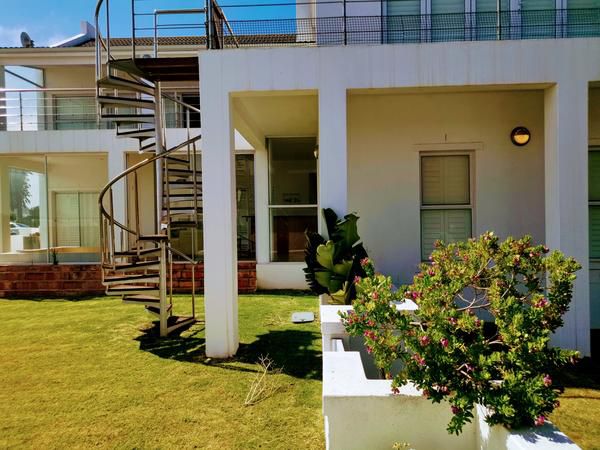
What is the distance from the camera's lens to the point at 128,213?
855 centimetres

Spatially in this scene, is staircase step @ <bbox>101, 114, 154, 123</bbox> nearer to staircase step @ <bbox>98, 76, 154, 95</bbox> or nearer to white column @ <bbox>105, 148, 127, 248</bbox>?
staircase step @ <bbox>98, 76, 154, 95</bbox>

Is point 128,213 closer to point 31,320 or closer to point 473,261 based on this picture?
point 31,320

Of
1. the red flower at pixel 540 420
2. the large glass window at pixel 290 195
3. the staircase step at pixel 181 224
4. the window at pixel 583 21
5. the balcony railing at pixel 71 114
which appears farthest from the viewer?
the balcony railing at pixel 71 114

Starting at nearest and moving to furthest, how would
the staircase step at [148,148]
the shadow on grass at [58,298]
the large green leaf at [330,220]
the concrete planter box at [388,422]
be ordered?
the concrete planter box at [388,422] → the large green leaf at [330,220] → the staircase step at [148,148] → the shadow on grass at [58,298]

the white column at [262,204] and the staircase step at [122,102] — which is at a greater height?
the staircase step at [122,102]

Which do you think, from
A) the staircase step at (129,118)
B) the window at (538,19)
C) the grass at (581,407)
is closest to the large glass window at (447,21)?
the window at (538,19)

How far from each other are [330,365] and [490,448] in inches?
35.9

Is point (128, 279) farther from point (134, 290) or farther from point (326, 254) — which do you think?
point (326, 254)

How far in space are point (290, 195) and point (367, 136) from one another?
2.95 m

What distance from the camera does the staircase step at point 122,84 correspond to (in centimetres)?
484

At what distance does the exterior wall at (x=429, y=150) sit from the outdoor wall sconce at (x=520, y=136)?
2.6 inches

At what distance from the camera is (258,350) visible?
4.33 meters

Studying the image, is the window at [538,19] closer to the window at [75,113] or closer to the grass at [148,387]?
the grass at [148,387]

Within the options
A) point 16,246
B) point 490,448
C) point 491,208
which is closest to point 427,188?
point 491,208
